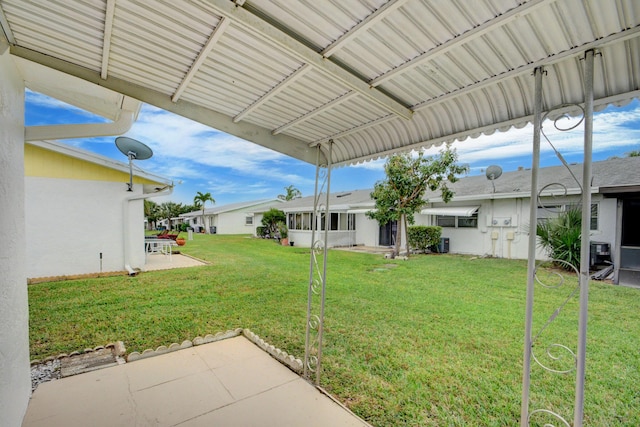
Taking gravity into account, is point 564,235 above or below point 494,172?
below

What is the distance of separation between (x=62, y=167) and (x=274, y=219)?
1485 cm

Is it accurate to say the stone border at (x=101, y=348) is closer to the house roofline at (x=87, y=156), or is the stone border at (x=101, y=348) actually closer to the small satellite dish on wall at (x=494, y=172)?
the house roofline at (x=87, y=156)

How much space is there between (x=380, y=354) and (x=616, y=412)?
8.26 feet

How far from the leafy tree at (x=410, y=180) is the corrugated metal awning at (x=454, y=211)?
154cm

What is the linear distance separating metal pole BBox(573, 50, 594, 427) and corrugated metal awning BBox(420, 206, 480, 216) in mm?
13481

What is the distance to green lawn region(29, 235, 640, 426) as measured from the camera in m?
3.20

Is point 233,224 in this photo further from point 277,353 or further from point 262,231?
point 277,353

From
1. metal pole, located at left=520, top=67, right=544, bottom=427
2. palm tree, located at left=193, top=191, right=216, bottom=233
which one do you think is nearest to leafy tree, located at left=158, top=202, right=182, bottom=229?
palm tree, located at left=193, top=191, right=216, bottom=233

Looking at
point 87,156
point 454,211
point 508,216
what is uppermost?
point 87,156

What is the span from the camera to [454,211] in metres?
14.7

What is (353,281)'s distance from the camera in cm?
883

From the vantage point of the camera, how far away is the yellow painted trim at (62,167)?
28.5 feet

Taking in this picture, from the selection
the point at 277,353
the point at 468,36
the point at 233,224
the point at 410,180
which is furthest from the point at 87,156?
the point at 233,224

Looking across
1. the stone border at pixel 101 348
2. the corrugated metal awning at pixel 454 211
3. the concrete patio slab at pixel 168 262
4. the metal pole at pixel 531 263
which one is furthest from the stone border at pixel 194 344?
the corrugated metal awning at pixel 454 211
